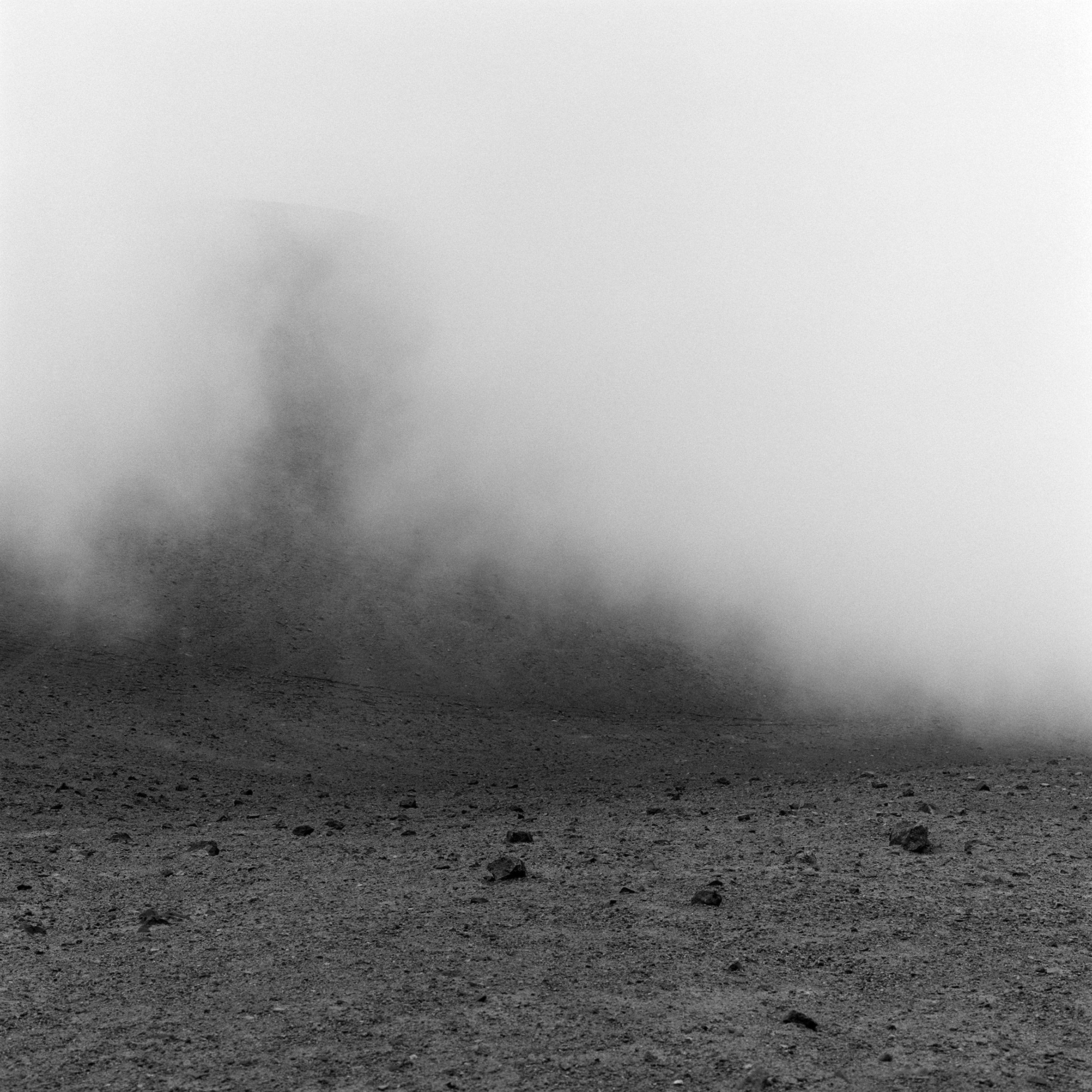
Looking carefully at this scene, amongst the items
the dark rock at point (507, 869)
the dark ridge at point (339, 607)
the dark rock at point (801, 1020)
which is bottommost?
the dark rock at point (801, 1020)

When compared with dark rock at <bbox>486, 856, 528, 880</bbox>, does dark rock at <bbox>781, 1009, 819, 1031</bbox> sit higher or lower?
lower

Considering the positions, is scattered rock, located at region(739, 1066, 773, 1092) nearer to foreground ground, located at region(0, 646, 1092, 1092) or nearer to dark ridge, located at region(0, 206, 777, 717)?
foreground ground, located at region(0, 646, 1092, 1092)

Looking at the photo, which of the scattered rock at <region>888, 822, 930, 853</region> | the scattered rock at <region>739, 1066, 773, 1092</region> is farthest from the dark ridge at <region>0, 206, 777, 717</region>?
the scattered rock at <region>739, 1066, 773, 1092</region>

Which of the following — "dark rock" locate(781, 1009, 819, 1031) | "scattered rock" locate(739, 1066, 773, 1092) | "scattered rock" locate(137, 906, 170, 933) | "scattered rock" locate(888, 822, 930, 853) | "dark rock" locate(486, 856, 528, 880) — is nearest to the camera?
"scattered rock" locate(739, 1066, 773, 1092)

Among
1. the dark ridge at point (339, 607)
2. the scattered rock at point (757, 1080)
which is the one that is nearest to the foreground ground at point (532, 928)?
the scattered rock at point (757, 1080)

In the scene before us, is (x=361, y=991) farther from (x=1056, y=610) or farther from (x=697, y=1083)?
(x=1056, y=610)

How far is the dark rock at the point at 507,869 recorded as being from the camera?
8852 millimetres

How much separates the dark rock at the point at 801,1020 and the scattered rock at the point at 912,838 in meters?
3.65

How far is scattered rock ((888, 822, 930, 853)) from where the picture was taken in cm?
934

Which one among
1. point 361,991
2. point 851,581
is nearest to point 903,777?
point 361,991

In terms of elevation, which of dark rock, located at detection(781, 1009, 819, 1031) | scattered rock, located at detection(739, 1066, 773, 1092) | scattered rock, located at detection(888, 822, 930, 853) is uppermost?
scattered rock, located at detection(888, 822, 930, 853)

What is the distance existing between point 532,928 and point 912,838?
12.0 ft

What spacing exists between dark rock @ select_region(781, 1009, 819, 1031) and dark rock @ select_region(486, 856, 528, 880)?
3.17 metres

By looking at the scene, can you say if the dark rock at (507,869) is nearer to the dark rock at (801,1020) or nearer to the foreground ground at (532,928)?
the foreground ground at (532,928)
